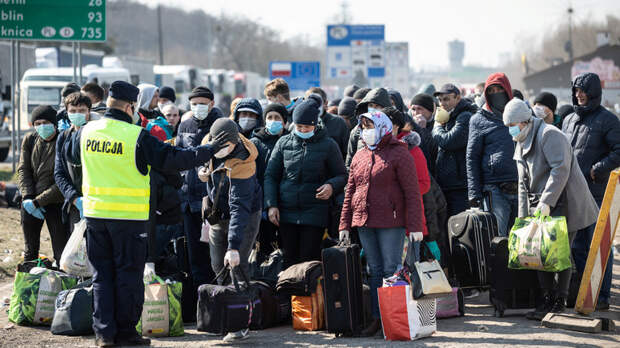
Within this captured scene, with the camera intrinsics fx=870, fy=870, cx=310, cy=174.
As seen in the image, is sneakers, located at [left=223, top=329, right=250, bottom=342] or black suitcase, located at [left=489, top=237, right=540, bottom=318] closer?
sneakers, located at [left=223, top=329, right=250, bottom=342]

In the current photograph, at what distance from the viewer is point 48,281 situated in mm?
8008

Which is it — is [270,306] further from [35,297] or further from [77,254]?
[35,297]

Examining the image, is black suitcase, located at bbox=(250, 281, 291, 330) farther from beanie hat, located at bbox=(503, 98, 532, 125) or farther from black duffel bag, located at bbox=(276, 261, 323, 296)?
beanie hat, located at bbox=(503, 98, 532, 125)

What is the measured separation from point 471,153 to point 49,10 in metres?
13.6

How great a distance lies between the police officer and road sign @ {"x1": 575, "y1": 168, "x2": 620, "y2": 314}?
3.48 m

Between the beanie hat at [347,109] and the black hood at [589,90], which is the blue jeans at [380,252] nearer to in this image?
the black hood at [589,90]

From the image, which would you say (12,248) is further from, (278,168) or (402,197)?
(402,197)

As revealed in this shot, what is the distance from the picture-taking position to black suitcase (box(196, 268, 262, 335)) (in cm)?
720

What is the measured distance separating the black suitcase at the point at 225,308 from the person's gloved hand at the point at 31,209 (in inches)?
98.6

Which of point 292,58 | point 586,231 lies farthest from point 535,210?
point 292,58

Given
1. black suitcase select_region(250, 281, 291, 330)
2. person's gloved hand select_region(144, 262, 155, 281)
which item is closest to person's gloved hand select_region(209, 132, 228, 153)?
person's gloved hand select_region(144, 262, 155, 281)

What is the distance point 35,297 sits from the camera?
795cm

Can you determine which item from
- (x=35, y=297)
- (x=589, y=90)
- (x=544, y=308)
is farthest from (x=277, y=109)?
(x=544, y=308)

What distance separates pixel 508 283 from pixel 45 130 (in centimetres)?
486
